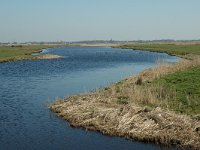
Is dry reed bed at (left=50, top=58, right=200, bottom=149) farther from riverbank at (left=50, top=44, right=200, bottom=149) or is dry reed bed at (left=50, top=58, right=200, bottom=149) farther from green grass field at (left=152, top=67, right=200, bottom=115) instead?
green grass field at (left=152, top=67, right=200, bottom=115)

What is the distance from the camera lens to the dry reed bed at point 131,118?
67.2 feet

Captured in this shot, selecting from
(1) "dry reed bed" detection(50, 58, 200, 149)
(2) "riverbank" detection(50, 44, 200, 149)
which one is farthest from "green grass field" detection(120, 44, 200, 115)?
(1) "dry reed bed" detection(50, 58, 200, 149)

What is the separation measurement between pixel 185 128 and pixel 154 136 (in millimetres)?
1697

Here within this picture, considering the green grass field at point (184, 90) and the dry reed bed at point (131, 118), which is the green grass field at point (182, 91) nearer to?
the green grass field at point (184, 90)

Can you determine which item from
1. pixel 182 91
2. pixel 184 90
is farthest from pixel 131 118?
pixel 184 90

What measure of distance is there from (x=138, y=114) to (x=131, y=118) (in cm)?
55

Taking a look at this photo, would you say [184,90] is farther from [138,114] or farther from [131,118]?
[131,118]

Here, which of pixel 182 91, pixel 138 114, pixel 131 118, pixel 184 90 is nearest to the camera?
pixel 131 118

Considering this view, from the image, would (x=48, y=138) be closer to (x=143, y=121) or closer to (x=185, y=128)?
(x=143, y=121)

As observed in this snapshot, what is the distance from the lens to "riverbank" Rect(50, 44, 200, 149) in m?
20.6

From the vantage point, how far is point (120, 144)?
20.9 metres

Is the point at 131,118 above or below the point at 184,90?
below

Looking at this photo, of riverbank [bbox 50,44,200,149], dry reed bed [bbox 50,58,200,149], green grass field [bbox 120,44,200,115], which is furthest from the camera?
green grass field [bbox 120,44,200,115]

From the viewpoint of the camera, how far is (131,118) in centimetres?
2258
